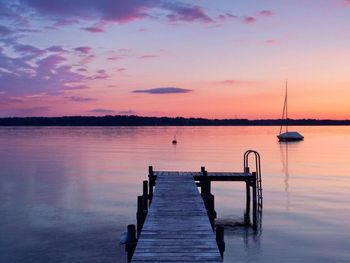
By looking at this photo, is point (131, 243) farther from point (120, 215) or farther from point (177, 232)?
point (120, 215)

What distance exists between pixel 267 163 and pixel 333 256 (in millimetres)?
39440

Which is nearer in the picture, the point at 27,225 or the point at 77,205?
the point at 27,225

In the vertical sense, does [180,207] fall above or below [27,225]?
above

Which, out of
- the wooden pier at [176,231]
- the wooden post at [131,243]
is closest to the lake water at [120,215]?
the wooden pier at [176,231]

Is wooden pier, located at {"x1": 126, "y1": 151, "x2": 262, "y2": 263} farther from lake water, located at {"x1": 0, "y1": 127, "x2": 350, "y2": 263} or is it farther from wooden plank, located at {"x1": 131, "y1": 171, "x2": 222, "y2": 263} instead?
lake water, located at {"x1": 0, "y1": 127, "x2": 350, "y2": 263}

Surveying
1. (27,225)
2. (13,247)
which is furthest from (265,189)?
(13,247)

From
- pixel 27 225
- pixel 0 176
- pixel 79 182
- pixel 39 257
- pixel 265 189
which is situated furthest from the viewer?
pixel 0 176

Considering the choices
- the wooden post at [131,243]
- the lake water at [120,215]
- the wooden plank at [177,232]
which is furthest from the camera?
the lake water at [120,215]

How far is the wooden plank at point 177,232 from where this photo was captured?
10059 millimetres

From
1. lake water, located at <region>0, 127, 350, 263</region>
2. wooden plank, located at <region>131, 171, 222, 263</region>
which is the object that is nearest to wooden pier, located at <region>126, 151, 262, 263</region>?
wooden plank, located at <region>131, 171, 222, 263</region>

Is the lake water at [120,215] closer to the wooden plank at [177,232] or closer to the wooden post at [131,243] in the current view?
the wooden plank at [177,232]

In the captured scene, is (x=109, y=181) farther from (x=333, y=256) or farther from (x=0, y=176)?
(x=333, y=256)

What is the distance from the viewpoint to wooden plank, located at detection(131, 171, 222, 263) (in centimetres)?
1006

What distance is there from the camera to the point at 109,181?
38.4 meters
